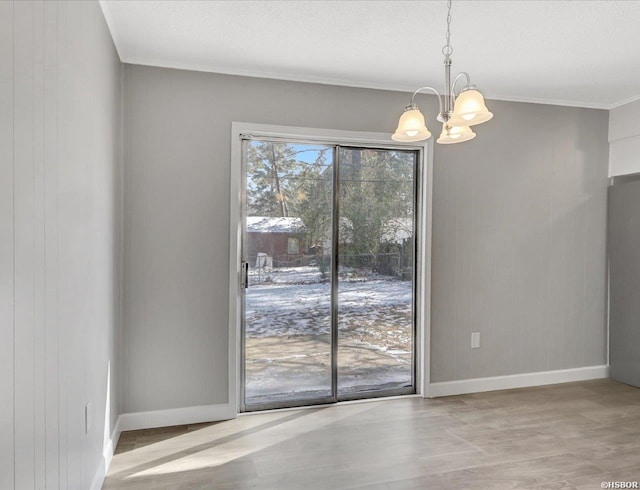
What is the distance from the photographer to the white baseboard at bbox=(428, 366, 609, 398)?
383 cm

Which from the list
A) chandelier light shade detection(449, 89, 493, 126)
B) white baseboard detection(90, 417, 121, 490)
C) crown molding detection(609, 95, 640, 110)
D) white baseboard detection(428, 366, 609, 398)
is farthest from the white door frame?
crown molding detection(609, 95, 640, 110)

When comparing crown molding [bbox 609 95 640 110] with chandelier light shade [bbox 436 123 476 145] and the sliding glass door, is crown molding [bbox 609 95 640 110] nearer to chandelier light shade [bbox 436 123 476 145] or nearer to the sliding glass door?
the sliding glass door

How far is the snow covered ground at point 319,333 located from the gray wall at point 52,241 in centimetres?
123

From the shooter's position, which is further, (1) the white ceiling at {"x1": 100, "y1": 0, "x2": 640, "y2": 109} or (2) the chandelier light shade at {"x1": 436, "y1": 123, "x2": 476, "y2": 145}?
(1) the white ceiling at {"x1": 100, "y1": 0, "x2": 640, "y2": 109}

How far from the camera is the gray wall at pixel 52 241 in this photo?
1148 millimetres

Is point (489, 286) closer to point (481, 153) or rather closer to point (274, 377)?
point (481, 153)

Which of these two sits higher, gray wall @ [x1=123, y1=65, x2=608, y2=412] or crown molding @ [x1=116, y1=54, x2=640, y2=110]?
crown molding @ [x1=116, y1=54, x2=640, y2=110]

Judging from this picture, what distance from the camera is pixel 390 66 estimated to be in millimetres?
3260

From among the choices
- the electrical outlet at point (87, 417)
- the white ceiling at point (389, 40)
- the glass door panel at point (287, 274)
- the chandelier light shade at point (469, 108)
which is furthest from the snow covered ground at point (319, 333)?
the chandelier light shade at point (469, 108)

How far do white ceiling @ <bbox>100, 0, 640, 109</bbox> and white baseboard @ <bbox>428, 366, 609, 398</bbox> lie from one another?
249cm

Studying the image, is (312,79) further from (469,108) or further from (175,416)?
(175,416)

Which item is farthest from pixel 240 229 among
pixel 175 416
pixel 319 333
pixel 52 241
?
pixel 52 241

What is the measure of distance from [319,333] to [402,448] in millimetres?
1080

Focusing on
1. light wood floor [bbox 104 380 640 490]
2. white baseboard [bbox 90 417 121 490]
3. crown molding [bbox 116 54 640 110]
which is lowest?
light wood floor [bbox 104 380 640 490]
